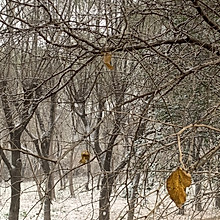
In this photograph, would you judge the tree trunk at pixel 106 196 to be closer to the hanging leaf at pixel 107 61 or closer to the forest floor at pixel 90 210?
the forest floor at pixel 90 210

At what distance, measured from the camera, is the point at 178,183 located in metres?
1.30

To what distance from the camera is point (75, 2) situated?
25.7 ft

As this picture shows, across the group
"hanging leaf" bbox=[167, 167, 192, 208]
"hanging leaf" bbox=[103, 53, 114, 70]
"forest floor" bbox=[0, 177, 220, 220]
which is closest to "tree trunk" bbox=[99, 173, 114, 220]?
"forest floor" bbox=[0, 177, 220, 220]

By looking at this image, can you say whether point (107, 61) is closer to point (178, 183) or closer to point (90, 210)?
point (178, 183)

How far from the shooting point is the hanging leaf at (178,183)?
1267 millimetres

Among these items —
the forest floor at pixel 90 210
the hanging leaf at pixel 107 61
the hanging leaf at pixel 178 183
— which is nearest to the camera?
the hanging leaf at pixel 178 183

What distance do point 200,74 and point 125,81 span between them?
1.06 meters

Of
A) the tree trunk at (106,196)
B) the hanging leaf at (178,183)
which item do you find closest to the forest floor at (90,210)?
the tree trunk at (106,196)

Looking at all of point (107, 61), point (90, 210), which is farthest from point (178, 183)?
point (90, 210)

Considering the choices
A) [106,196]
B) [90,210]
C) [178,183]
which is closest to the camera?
[178,183]

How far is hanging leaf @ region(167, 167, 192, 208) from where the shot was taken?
4.16 feet

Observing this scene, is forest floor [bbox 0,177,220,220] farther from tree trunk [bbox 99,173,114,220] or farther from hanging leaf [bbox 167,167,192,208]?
hanging leaf [bbox 167,167,192,208]

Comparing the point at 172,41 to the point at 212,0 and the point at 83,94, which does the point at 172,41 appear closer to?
the point at 212,0

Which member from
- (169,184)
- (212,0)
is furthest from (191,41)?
(169,184)
